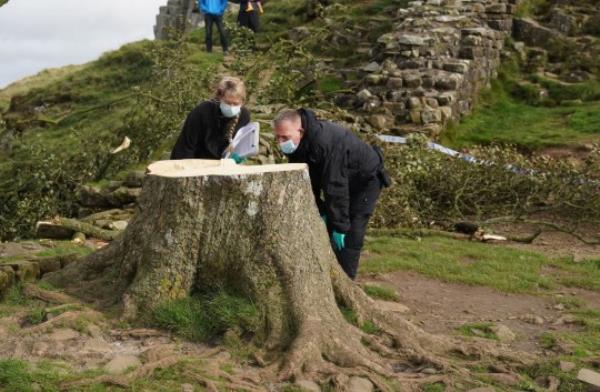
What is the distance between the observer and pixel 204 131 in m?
7.97

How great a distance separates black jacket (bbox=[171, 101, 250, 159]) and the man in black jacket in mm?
1168

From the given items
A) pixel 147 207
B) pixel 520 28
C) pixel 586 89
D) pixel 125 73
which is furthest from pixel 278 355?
pixel 125 73

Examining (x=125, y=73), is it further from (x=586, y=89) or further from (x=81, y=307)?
(x=81, y=307)

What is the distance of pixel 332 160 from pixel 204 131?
1.62 m

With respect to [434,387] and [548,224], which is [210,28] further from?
[434,387]

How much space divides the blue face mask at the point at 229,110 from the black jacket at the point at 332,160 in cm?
103

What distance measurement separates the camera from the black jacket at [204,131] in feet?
26.1

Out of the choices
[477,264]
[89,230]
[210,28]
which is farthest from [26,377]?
[210,28]

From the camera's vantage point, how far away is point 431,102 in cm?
1611

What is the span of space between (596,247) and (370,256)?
137 inches

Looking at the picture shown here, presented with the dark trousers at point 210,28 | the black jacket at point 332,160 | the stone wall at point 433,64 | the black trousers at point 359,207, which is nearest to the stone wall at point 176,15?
the dark trousers at point 210,28

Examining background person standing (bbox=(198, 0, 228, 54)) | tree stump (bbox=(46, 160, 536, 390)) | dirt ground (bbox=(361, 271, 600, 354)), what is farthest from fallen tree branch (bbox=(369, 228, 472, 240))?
background person standing (bbox=(198, 0, 228, 54))

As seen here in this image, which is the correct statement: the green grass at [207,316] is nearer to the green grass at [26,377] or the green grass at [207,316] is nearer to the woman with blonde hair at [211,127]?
the green grass at [26,377]

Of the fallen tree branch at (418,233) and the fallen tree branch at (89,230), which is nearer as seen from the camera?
the fallen tree branch at (89,230)
